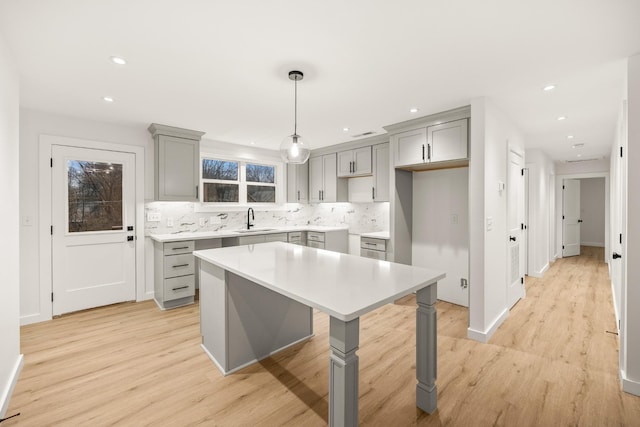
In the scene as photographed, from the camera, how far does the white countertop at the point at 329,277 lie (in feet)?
4.78

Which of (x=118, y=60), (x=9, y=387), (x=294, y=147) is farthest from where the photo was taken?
(x=294, y=147)

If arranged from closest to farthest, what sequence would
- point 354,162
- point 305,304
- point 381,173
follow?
point 305,304, point 381,173, point 354,162

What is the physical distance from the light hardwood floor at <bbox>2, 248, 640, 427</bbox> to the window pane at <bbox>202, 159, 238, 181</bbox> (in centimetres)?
237

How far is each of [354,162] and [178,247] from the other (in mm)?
2937

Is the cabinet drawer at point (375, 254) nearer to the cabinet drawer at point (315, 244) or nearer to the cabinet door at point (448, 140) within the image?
the cabinet drawer at point (315, 244)

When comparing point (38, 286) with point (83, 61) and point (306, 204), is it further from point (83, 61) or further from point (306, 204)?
point (306, 204)

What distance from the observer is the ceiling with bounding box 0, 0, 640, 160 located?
1.66 m

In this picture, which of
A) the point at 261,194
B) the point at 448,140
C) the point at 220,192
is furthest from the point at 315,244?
the point at 448,140

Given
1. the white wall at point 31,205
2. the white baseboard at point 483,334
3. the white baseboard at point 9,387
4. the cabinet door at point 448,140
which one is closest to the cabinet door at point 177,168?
the white wall at point 31,205

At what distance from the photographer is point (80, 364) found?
8.16 feet

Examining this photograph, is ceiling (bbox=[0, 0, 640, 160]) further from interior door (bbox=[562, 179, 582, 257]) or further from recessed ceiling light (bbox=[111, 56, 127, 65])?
interior door (bbox=[562, 179, 582, 257])

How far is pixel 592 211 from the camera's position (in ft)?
29.4

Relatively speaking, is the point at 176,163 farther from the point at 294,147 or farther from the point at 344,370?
the point at 344,370

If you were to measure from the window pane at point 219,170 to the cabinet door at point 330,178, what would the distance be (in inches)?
62.9
